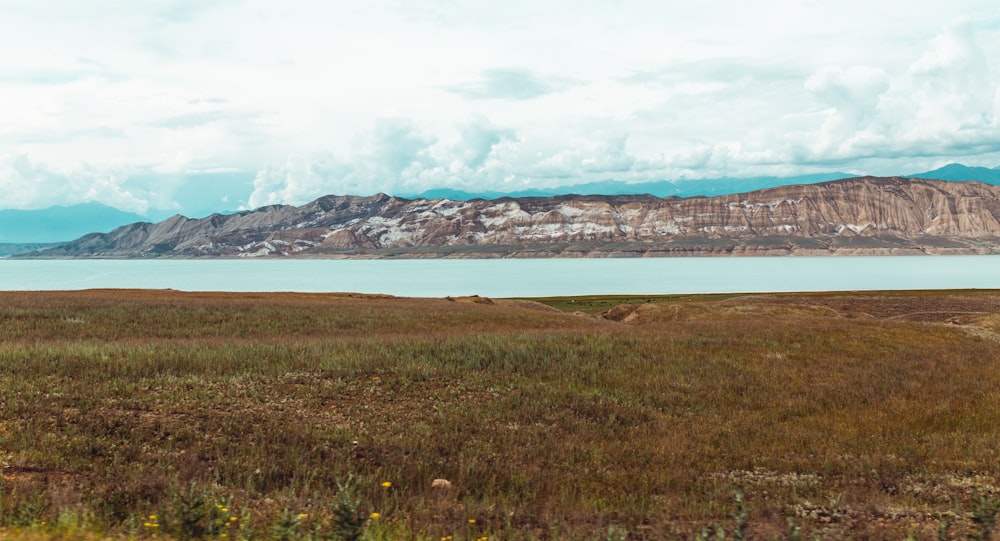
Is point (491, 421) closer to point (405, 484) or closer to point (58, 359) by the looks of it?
point (405, 484)

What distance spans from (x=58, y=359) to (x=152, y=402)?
549cm

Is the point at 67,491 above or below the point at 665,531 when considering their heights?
above

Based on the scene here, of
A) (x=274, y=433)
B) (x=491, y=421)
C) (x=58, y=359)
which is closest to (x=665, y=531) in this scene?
(x=491, y=421)

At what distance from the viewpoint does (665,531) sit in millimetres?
10086

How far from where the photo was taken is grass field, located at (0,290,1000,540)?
10.0 metres

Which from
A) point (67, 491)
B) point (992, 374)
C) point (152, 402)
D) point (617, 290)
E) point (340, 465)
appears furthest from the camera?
point (617, 290)

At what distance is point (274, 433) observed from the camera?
14531mm

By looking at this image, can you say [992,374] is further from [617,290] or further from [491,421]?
[617,290]

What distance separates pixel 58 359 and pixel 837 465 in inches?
778

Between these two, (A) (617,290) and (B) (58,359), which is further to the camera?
(A) (617,290)

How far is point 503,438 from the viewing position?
50.0 feet

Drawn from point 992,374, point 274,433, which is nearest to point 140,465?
point 274,433

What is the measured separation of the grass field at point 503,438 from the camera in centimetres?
1001

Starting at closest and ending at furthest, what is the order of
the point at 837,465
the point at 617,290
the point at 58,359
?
1. the point at 837,465
2. the point at 58,359
3. the point at 617,290
